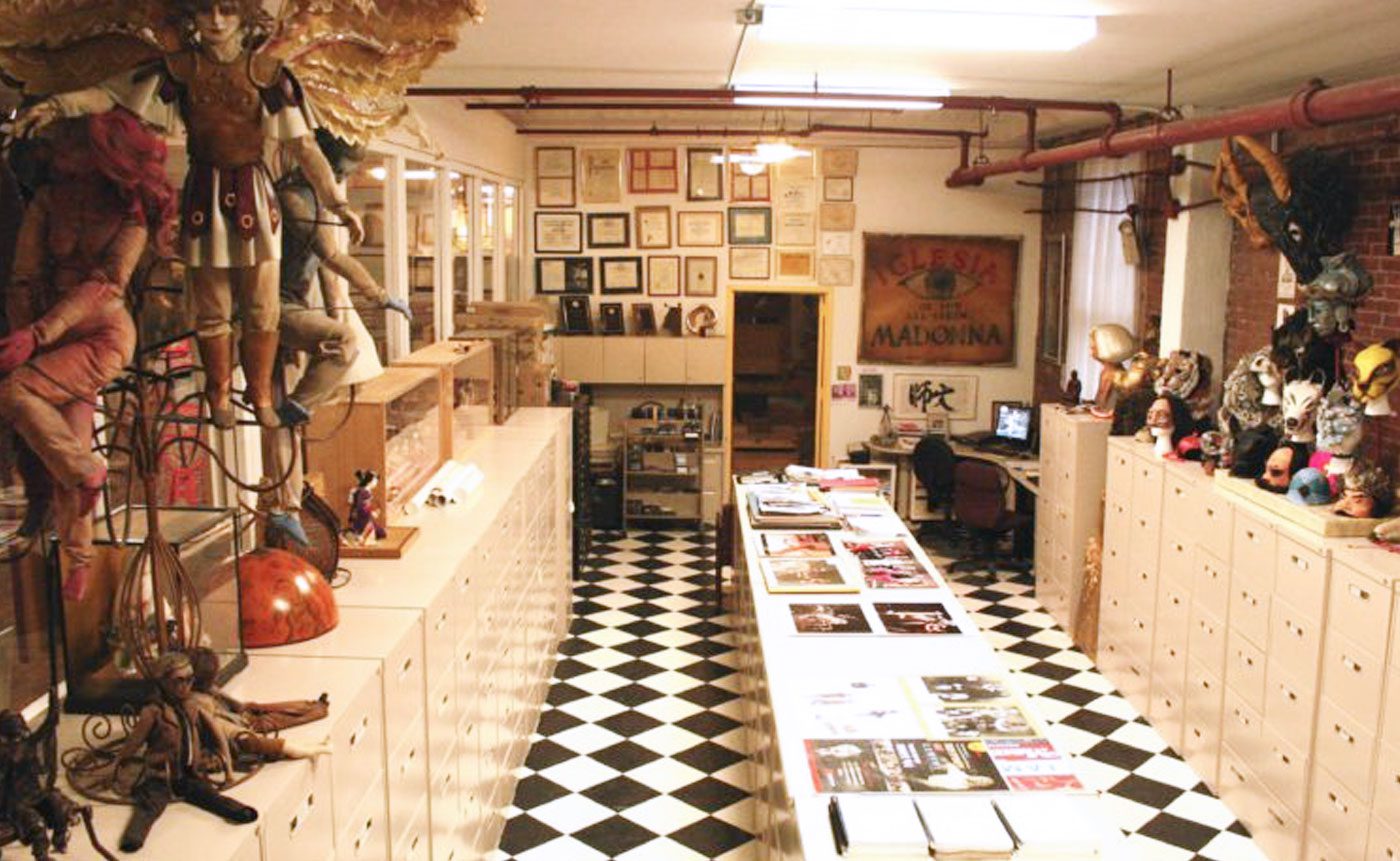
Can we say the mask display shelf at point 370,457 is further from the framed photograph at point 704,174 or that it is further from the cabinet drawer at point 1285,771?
the framed photograph at point 704,174

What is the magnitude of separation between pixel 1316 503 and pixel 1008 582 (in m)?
4.34

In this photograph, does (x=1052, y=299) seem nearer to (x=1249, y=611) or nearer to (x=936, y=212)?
(x=936, y=212)

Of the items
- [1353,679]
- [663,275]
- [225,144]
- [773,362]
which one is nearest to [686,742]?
[1353,679]

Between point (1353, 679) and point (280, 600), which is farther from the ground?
point (280, 600)

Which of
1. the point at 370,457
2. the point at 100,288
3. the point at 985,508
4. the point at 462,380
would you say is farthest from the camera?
the point at 985,508

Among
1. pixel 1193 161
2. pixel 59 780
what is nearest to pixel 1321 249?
pixel 1193 161

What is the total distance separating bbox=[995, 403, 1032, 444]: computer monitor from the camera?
10797 millimetres

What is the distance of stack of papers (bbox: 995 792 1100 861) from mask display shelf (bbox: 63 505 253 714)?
2110 mm

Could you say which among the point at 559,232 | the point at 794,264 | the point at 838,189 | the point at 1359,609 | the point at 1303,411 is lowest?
the point at 1359,609

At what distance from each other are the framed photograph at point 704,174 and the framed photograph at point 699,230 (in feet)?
0.58

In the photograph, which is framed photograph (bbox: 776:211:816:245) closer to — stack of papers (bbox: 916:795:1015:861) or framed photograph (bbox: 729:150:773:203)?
framed photograph (bbox: 729:150:773:203)

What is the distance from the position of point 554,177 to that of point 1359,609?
827cm

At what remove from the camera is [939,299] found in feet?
37.5

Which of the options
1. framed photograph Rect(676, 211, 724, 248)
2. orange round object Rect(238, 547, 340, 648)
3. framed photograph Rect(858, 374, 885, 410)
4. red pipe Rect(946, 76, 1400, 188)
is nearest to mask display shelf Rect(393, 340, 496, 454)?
orange round object Rect(238, 547, 340, 648)
